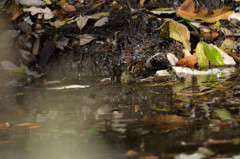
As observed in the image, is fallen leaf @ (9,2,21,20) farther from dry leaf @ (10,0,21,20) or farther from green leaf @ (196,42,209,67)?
green leaf @ (196,42,209,67)

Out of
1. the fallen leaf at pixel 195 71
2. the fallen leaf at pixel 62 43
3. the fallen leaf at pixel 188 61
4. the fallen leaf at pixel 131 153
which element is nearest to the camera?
the fallen leaf at pixel 131 153

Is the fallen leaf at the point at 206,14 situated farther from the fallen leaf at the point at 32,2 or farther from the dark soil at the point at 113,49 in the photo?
the fallen leaf at the point at 32,2

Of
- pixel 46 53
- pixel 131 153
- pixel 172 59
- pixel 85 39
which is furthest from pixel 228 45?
pixel 131 153

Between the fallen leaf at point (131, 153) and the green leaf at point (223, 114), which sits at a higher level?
the green leaf at point (223, 114)

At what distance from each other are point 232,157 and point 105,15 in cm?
308

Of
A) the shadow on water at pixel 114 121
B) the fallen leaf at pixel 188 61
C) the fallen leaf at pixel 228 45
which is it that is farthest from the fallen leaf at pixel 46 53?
the fallen leaf at pixel 228 45

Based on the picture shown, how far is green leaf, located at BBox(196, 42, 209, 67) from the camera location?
3.24m

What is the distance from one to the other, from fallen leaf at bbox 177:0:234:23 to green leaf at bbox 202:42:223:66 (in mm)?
701

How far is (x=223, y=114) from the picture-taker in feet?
5.57

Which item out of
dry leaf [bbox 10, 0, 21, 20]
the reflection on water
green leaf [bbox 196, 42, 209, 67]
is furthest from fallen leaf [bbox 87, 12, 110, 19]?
the reflection on water

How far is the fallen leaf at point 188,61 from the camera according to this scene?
3336 mm

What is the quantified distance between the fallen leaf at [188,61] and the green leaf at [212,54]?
0.16 metres

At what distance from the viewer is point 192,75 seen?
3.00 meters

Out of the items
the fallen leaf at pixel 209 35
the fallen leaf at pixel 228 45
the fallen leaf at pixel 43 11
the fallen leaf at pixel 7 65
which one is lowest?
the fallen leaf at pixel 7 65
